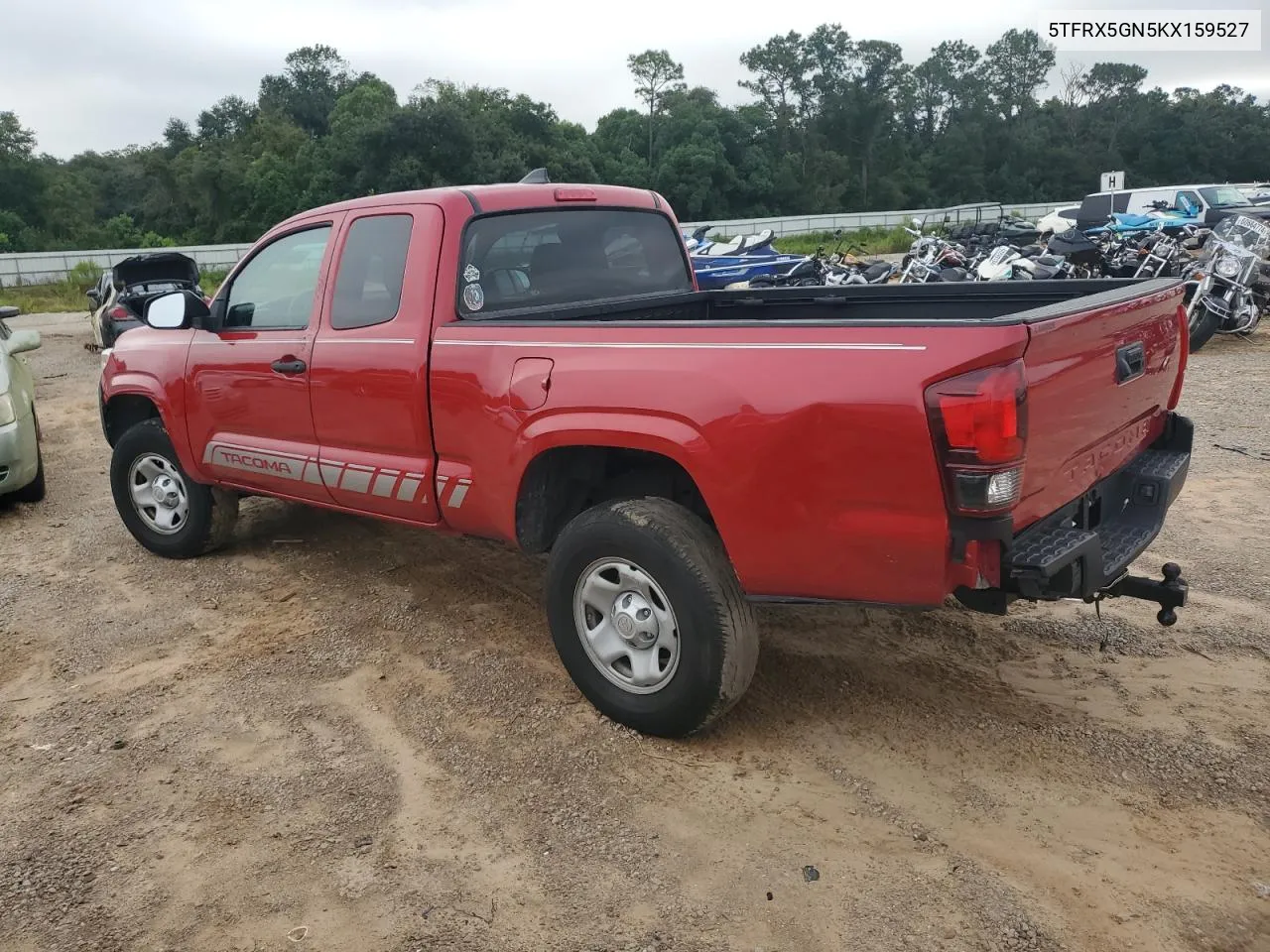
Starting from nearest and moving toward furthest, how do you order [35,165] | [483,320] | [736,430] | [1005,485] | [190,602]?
[1005,485], [736,430], [483,320], [190,602], [35,165]

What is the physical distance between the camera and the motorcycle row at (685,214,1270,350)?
1142 cm

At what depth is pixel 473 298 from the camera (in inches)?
155

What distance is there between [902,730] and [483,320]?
7.34 feet

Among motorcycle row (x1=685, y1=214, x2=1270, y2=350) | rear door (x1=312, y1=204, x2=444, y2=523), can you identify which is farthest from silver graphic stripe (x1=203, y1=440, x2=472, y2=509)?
motorcycle row (x1=685, y1=214, x2=1270, y2=350)

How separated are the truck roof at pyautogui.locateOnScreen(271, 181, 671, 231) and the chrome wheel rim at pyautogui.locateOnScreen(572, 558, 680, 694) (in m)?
1.64

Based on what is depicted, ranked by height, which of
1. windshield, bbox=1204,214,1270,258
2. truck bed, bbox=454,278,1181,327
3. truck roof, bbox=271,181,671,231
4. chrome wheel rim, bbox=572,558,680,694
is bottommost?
chrome wheel rim, bbox=572,558,680,694

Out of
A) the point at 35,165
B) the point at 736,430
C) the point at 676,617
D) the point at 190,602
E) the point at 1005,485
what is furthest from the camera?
the point at 35,165

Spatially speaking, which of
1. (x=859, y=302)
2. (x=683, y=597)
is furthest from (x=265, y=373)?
(x=859, y=302)

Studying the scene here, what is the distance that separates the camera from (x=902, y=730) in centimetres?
349

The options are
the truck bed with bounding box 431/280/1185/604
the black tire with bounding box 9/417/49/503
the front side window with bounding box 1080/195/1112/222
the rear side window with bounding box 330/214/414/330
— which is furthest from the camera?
the front side window with bounding box 1080/195/1112/222

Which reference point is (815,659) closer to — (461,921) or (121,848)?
(461,921)

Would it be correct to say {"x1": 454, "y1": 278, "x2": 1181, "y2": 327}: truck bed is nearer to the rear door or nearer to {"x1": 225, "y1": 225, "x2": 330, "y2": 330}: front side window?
the rear door

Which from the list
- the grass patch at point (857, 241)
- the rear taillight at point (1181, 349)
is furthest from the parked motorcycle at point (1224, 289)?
the grass patch at point (857, 241)

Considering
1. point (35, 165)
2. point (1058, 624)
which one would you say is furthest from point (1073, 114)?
point (1058, 624)
